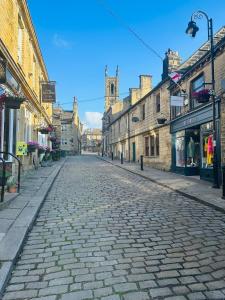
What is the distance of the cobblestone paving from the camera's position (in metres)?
3.38

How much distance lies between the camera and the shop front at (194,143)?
12966 millimetres

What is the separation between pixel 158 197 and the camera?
31.2 feet

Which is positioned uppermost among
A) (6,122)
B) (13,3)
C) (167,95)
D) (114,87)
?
(114,87)

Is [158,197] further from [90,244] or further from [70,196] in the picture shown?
[90,244]

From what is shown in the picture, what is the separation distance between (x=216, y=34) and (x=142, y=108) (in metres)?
11.9

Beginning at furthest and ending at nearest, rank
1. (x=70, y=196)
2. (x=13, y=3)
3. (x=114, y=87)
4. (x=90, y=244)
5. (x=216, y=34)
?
(x=114, y=87)
(x=216, y=34)
(x=13, y=3)
(x=70, y=196)
(x=90, y=244)

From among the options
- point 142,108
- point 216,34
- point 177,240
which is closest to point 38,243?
point 177,240

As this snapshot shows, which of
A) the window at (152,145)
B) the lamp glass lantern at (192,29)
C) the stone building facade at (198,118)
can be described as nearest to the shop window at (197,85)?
the stone building facade at (198,118)

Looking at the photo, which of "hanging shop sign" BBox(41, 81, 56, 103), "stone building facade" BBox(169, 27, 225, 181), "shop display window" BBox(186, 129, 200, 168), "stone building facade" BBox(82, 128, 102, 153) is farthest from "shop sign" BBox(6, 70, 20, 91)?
"stone building facade" BBox(82, 128, 102, 153)

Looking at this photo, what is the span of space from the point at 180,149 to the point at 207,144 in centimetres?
334

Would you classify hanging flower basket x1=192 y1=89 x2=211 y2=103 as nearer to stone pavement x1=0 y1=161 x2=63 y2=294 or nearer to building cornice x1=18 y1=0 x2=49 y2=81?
stone pavement x1=0 y1=161 x2=63 y2=294

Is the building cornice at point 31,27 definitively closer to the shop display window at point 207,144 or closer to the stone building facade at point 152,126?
the stone building facade at point 152,126

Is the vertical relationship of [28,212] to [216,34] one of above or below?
below

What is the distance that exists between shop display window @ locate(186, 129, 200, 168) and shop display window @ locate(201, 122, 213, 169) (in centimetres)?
153
